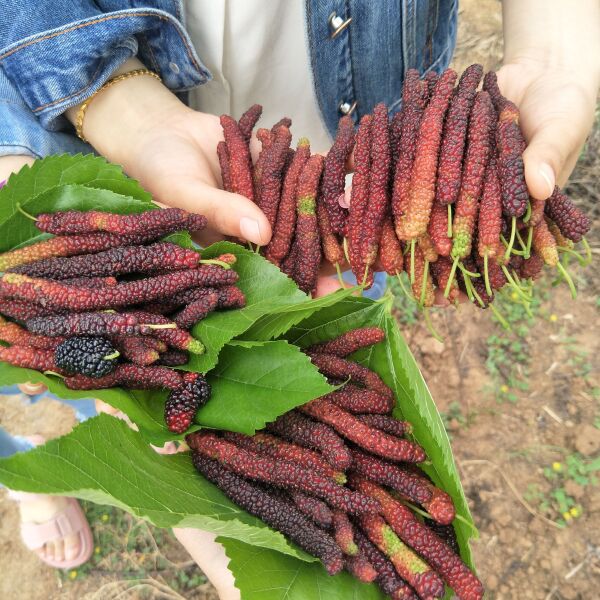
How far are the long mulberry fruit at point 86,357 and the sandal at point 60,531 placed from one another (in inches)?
70.8

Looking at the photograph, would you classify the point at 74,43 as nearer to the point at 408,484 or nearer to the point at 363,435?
the point at 363,435

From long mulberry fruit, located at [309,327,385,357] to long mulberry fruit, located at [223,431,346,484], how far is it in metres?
0.30

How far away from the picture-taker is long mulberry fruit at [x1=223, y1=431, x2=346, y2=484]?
4.78ft

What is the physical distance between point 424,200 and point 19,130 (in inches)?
53.0

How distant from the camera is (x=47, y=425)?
334 centimetres

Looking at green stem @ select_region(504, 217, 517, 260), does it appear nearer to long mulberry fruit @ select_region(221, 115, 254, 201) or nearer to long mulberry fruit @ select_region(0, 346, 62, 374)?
long mulberry fruit @ select_region(221, 115, 254, 201)

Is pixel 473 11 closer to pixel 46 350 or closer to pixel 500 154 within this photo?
pixel 500 154

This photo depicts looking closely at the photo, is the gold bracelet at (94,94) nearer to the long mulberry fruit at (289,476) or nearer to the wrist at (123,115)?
the wrist at (123,115)

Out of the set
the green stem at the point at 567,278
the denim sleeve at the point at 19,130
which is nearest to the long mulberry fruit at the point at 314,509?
the green stem at the point at 567,278

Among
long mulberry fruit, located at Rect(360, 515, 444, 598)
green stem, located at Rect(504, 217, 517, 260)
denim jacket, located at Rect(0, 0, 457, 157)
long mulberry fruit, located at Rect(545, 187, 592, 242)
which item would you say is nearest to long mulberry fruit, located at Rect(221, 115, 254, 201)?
denim jacket, located at Rect(0, 0, 457, 157)

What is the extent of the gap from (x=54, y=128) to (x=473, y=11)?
4447mm

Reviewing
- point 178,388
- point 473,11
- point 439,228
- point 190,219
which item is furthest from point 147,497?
point 473,11

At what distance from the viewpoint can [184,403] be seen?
1433 mm

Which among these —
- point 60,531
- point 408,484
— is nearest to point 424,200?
point 408,484
